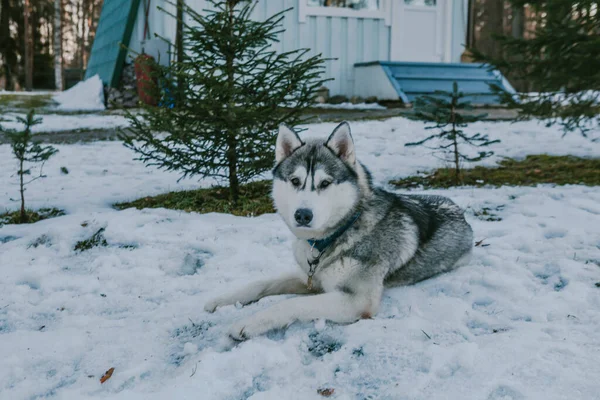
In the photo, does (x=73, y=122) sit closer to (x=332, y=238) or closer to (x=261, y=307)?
(x=261, y=307)

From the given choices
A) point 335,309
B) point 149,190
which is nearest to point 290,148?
point 335,309

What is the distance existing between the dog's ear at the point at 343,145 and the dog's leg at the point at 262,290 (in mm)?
850

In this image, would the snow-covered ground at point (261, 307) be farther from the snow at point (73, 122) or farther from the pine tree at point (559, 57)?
the snow at point (73, 122)

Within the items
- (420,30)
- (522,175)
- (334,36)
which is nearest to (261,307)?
(522,175)

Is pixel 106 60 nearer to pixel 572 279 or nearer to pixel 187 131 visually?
pixel 187 131

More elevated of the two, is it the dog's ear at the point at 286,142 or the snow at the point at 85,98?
the snow at the point at 85,98

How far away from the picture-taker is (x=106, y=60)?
59.8 feet

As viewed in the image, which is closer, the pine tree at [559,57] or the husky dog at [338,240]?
the husky dog at [338,240]

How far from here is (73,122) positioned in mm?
12492

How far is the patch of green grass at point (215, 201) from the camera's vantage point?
5.78 meters

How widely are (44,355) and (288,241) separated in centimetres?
232

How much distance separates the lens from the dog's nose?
3025 mm

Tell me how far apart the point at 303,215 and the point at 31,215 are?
12.6ft

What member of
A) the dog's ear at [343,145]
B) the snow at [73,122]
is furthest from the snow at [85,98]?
the dog's ear at [343,145]
